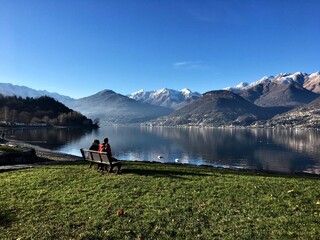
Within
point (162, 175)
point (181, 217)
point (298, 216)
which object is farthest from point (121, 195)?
point (298, 216)

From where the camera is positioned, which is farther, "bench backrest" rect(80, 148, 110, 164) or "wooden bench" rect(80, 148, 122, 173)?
"bench backrest" rect(80, 148, 110, 164)

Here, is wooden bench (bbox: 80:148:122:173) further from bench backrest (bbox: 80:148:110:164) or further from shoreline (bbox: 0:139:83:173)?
shoreline (bbox: 0:139:83:173)

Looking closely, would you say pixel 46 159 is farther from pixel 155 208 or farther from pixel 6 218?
pixel 155 208

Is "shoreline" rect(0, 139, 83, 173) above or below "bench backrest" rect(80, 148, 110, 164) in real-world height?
below

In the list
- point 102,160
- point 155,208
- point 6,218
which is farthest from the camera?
point 102,160

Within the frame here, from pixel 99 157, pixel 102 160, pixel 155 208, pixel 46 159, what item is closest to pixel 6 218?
pixel 155 208

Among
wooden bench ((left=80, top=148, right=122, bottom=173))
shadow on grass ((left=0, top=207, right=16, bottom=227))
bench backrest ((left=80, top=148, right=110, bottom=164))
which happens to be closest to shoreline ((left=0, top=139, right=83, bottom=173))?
bench backrest ((left=80, top=148, right=110, bottom=164))

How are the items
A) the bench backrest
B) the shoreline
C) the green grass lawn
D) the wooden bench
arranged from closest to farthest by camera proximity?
the green grass lawn, the wooden bench, the bench backrest, the shoreline

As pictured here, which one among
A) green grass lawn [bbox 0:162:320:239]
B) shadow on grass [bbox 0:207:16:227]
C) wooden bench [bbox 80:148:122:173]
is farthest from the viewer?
wooden bench [bbox 80:148:122:173]

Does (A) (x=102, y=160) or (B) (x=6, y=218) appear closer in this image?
(B) (x=6, y=218)

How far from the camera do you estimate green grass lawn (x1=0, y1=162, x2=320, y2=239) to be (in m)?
11.6

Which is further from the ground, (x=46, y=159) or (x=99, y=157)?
(x=99, y=157)

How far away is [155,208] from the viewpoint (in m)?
14.0

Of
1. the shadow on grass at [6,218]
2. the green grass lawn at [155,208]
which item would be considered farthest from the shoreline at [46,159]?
the shadow on grass at [6,218]
